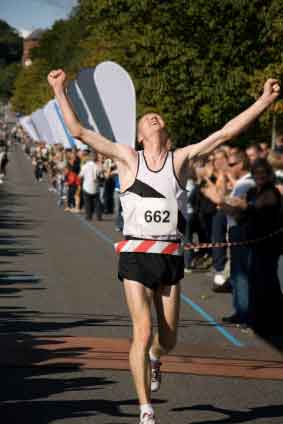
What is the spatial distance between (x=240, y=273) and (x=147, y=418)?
572 cm

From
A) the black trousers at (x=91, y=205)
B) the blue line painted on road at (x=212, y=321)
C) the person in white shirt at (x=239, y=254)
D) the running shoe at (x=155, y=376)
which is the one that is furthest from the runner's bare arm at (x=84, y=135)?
the black trousers at (x=91, y=205)

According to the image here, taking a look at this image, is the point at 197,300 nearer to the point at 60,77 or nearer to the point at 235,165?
the point at 235,165

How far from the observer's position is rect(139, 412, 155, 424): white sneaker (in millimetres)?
6895

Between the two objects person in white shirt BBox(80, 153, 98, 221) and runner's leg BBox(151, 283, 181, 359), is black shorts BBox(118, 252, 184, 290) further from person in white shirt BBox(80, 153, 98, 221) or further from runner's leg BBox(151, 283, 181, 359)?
person in white shirt BBox(80, 153, 98, 221)

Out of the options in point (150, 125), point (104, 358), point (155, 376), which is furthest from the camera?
point (104, 358)

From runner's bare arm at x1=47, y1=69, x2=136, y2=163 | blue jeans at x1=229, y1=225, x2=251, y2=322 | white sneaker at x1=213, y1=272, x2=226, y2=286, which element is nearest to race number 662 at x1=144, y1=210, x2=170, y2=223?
runner's bare arm at x1=47, y1=69, x2=136, y2=163

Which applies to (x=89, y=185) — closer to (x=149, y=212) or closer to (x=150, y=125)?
(x=150, y=125)

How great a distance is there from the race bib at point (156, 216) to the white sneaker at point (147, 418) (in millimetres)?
1134

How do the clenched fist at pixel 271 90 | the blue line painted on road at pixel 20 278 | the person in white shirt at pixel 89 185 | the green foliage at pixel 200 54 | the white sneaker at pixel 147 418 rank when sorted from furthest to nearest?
1. the green foliage at pixel 200 54
2. the person in white shirt at pixel 89 185
3. the blue line painted on road at pixel 20 278
4. the clenched fist at pixel 271 90
5. the white sneaker at pixel 147 418

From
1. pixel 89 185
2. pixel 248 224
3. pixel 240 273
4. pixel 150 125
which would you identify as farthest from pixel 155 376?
pixel 89 185

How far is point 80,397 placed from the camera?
789cm

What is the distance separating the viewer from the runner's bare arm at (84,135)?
744 centimetres

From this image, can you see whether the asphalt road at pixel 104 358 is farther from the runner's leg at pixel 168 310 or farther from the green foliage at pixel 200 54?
the green foliage at pixel 200 54

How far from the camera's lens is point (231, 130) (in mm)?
7617
